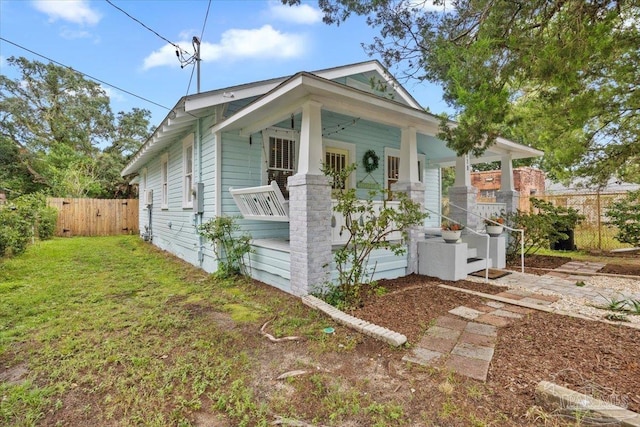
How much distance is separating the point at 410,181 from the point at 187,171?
5.15 metres

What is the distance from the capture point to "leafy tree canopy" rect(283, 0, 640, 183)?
3012 millimetres

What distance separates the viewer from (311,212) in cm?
400

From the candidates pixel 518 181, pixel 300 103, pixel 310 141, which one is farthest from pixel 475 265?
pixel 518 181

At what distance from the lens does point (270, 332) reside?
10.6 feet

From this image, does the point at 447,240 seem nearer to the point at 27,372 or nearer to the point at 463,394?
the point at 463,394

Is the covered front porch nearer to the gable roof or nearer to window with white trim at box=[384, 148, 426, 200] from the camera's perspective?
the gable roof

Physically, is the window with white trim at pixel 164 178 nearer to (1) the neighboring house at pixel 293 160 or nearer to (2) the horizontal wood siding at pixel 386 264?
(1) the neighboring house at pixel 293 160

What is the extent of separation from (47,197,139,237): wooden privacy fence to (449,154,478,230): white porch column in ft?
47.3

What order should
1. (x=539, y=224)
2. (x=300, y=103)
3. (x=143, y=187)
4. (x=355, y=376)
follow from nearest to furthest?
(x=355, y=376), (x=300, y=103), (x=539, y=224), (x=143, y=187)

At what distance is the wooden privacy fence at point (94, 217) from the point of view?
13.4 metres

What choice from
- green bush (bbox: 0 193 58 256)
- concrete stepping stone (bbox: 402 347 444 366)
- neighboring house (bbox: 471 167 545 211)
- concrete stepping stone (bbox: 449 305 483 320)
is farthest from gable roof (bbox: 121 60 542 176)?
neighboring house (bbox: 471 167 545 211)

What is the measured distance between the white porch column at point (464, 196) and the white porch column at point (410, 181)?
1444 millimetres

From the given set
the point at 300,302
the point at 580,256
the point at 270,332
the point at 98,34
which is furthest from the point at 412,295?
the point at 98,34

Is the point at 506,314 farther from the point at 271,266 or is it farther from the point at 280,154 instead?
the point at 280,154
